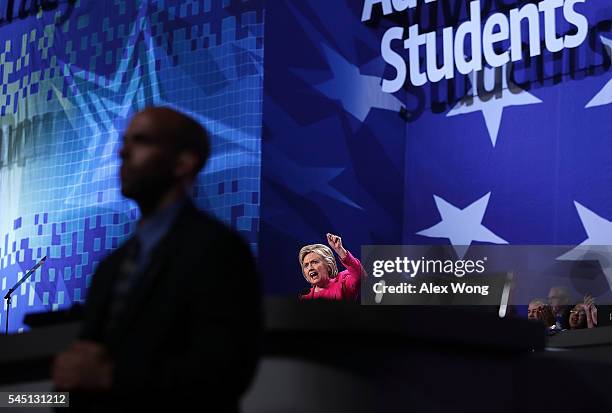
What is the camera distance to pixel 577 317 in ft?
22.2

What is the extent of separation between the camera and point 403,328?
2.59 metres

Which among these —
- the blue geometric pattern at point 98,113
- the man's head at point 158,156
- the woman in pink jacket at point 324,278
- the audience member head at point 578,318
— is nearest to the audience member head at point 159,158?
the man's head at point 158,156

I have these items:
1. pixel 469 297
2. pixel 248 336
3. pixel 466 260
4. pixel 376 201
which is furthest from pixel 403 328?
pixel 376 201

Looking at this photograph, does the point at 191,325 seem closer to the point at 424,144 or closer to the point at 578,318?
the point at 578,318

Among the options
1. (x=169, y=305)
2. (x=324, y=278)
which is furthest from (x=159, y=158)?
(x=324, y=278)

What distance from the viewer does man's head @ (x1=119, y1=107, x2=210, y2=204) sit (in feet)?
4.94

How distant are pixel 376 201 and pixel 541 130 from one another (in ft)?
5.63

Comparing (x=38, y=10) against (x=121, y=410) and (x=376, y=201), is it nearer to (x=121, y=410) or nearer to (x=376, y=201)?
(x=376, y=201)

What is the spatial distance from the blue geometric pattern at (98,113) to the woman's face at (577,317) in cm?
297

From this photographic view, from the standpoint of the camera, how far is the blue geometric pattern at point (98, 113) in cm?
893

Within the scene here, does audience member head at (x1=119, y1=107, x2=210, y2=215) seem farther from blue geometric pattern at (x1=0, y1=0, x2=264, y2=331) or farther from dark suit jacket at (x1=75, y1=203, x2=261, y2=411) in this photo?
blue geometric pattern at (x1=0, y1=0, x2=264, y2=331)

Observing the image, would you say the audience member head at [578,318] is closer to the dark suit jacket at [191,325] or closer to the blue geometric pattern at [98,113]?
the blue geometric pattern at [98,113]

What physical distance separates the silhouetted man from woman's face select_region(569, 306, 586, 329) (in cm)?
560

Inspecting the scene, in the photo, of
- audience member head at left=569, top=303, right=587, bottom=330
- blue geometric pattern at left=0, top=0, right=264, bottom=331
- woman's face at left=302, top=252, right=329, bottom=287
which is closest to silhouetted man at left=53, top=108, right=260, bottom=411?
woman's face at left=302, top=252, right=329, bottom=287
